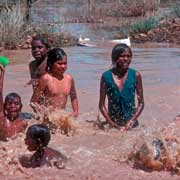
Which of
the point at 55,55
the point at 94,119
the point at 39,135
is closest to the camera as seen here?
the point at 39,135

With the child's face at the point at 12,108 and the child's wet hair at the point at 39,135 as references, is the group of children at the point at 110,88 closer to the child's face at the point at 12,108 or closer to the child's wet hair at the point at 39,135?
Result: the child's face at the point at 12,108

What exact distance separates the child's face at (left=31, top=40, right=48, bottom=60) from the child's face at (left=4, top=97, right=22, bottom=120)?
115 cm

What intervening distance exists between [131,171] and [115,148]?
84 cm

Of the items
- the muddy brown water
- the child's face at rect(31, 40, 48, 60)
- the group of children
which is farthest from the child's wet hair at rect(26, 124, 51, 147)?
the child's face at rect(31, 40, 48, 60)

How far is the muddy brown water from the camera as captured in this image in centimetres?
537

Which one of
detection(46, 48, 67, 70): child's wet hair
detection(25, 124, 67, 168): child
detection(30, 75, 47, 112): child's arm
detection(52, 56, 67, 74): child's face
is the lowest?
detection(25, 124, 67, 168): child

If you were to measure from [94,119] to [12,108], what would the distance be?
6.19 ft

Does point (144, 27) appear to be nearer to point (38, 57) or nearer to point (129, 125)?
point (38, 57)

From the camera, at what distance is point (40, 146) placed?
5289 mm

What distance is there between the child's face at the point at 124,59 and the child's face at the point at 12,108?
129 centimetres

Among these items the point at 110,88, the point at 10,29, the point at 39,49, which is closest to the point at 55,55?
the point at 39,49

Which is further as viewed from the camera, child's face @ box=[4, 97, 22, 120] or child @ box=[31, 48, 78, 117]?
child @ box=[31, 48, 78, 117]

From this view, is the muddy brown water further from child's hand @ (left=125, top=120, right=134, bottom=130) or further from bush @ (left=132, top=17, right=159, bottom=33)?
bush @ (left=132, top=17, right=159, bottom=33)

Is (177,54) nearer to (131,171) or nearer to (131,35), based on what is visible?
(131,35)
